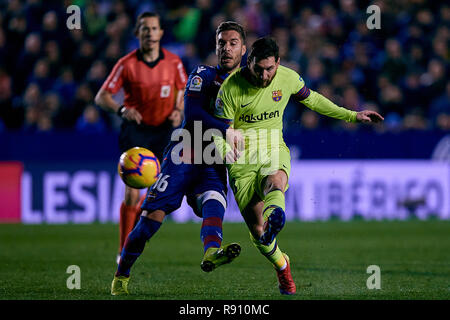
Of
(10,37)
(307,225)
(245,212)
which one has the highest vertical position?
(10,37)

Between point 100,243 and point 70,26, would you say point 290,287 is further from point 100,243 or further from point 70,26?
point 70,26

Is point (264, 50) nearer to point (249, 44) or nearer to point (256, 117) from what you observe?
point (256, 117)

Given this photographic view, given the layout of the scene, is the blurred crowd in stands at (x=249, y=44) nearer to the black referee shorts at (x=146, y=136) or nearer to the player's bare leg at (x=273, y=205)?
the black referee shorts at (x=146, y=136)

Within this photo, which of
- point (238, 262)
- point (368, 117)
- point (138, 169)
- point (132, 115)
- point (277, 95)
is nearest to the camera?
point (277, 95)

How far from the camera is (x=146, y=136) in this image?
8.88m

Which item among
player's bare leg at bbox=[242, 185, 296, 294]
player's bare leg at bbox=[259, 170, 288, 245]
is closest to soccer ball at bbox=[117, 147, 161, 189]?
player's bare leg at bbox=[242, 185, 296, 294]

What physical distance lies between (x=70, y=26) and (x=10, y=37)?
1.35 m

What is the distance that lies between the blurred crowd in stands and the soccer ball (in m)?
6.80

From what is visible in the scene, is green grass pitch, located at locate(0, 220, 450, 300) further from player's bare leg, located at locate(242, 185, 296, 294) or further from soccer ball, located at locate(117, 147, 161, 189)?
soccer ball, located at locate(117, 147, 161, 189)

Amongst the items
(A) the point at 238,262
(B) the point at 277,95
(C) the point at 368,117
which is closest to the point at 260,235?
(B) the point at 277,95

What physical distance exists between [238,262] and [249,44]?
22.3 ft

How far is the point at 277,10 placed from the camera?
16078 mm

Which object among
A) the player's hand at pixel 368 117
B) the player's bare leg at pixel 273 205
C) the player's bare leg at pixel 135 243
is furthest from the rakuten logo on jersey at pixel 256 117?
the player's bare leg at pixel 135 243
